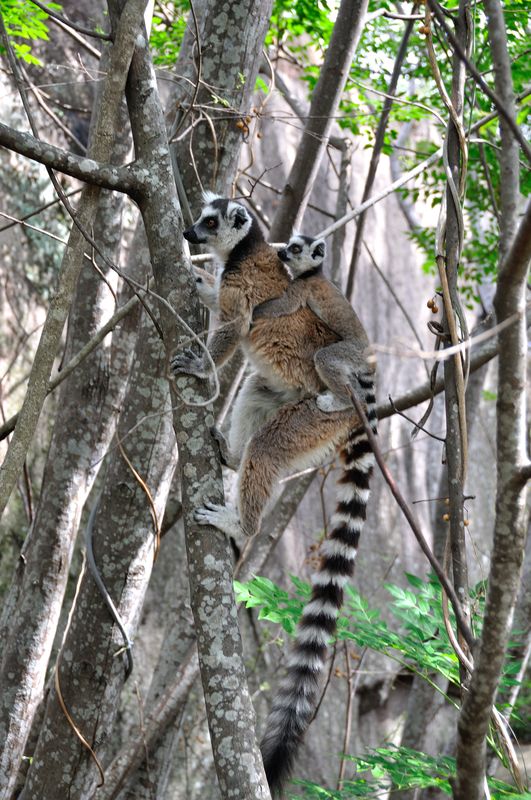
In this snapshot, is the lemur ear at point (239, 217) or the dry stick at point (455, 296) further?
the lemur ear at point (239, 217)

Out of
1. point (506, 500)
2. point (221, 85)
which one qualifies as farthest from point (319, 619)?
point (221, 85)

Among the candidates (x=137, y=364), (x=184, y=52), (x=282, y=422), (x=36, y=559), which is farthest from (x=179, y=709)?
(x=184, y=52)

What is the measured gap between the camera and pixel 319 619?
3.44 metres

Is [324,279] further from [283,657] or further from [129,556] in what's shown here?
[283,657]

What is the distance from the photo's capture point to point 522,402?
186cm

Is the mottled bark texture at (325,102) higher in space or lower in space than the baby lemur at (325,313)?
higher

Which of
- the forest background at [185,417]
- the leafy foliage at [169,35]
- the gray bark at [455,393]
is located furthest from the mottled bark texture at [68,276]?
the leafy foliage at [169,35]

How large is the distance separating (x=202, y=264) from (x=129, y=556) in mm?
2361

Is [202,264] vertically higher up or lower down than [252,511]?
higher up

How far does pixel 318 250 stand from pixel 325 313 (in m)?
0.37

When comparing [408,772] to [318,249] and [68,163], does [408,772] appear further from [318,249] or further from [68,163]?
[318,249]

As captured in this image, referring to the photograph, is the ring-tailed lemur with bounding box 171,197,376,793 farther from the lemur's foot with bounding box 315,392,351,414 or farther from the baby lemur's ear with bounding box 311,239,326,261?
the baby lemur's ear with bounding box 311,239,326,261

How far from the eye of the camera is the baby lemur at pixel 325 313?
14.2ft

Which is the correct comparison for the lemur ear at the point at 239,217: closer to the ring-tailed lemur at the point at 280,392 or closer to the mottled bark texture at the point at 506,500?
the ring-tailed lemur at the point at 280,392
